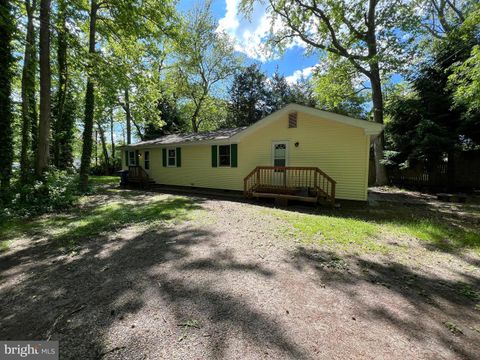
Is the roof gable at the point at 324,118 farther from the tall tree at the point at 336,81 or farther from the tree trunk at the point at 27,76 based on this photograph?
the tree trunk at the point at 27,76

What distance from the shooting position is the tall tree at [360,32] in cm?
1226

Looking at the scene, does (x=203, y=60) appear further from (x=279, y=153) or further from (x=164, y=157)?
(x=279, y=153)

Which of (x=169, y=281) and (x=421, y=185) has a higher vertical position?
(x=421, y=185)

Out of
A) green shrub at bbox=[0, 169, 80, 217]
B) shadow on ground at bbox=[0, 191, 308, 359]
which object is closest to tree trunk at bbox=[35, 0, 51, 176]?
green shrub at bbox=[0, 169, 80, 217]

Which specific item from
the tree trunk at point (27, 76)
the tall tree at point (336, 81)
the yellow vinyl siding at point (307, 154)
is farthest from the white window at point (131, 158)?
the tall tree at point (336, 81)

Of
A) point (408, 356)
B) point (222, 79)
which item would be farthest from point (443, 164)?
point (222, 79)

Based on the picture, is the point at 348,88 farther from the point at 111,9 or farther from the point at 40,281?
the point at 40,281

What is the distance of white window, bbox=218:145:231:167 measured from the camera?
37.9 feet

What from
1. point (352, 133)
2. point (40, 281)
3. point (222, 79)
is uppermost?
point (222, 79)

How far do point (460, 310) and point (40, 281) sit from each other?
5.29 m

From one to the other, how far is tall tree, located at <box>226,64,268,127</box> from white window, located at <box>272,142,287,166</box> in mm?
16739

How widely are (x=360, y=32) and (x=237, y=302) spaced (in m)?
16.3

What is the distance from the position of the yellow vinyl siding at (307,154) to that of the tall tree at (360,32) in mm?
5999

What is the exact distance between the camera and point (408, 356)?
6.21ft
